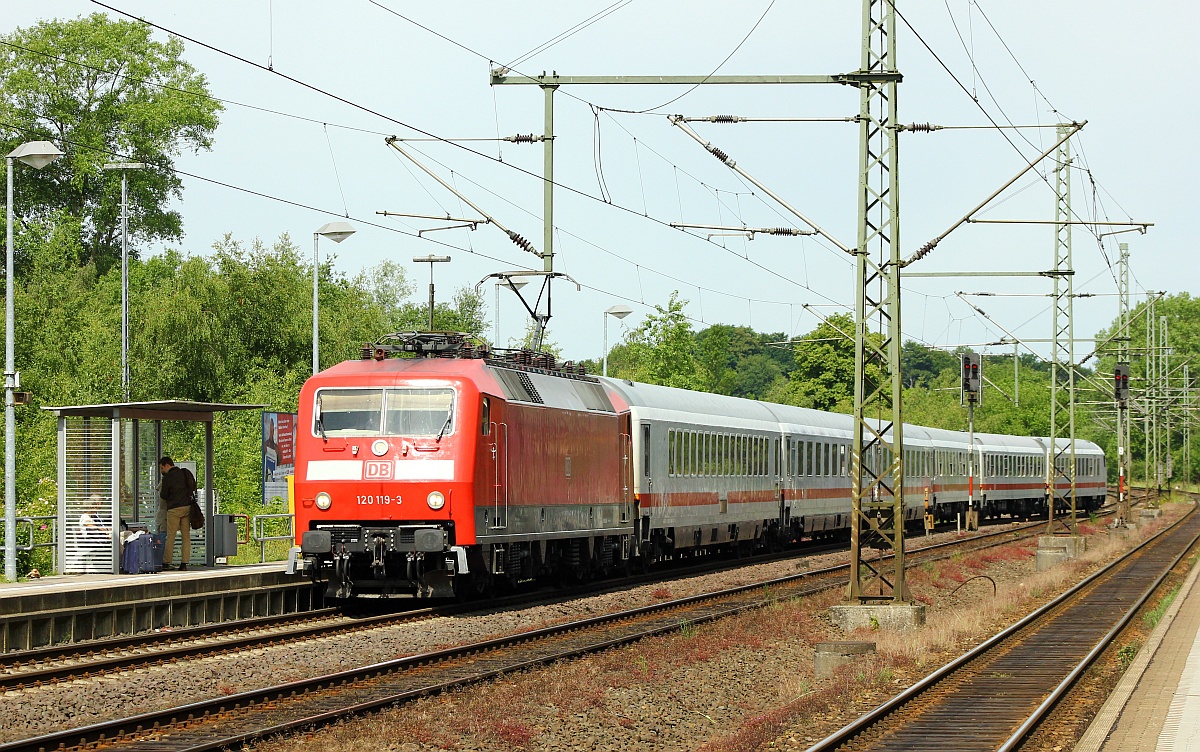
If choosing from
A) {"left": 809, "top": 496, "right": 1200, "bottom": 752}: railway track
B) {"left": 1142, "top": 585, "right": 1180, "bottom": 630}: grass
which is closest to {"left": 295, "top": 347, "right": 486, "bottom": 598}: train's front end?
{"left": 809, "top": 496, "right": 1200, "bottom": 752}: railway track

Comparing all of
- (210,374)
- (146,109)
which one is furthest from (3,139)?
(210,374)

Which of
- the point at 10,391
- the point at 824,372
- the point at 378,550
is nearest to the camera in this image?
the point at 378,550

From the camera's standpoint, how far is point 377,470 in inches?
854

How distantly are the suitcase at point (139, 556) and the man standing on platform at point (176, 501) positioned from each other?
74cm

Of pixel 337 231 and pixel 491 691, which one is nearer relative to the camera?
pixel 491 691

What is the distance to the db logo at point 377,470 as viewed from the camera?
21672 mm

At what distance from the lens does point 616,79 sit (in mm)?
22656

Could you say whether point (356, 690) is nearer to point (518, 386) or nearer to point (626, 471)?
point (518, 386)

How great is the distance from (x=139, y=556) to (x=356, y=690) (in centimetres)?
995

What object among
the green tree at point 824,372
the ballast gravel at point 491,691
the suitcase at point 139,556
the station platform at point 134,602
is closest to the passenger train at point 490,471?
the station platform at point 134,602

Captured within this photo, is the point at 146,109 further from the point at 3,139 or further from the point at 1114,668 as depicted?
the point at 1114,668

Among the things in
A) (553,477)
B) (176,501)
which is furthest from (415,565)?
(176,501)

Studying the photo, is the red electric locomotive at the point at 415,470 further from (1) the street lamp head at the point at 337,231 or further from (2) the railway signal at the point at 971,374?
(2) the railway signal at the point at 971,374

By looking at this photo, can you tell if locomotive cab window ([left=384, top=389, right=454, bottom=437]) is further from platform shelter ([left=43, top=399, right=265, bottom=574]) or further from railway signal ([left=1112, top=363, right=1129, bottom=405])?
railway signal ([left=1112, top=363, right=1129, bottom=405])
